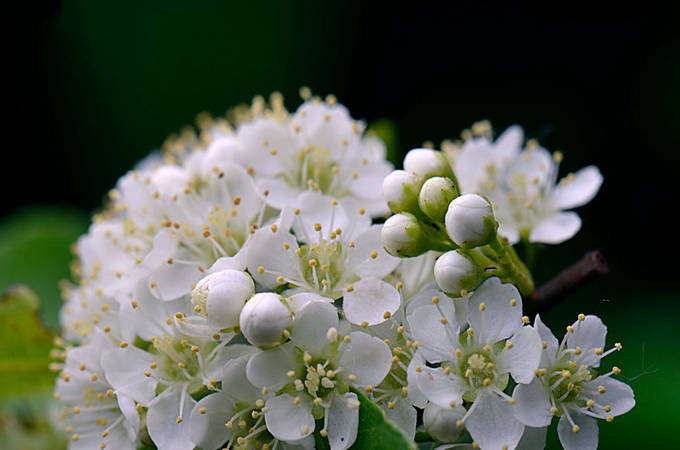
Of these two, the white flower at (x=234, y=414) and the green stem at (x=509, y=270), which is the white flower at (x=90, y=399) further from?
the green stem at (x=509, y=270)

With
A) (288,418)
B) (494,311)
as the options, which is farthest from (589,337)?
(288,418)

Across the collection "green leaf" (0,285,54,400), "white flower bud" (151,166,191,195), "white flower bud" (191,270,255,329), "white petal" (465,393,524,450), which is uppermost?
"white flower bud" (151,166,191,195)

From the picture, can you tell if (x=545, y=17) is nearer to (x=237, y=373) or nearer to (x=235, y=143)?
(x=235, y=143)

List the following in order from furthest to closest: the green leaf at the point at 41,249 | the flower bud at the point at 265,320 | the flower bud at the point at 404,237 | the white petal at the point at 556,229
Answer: the green leaf at the point at 41,249
the white petal at the point at 556,229
the flower bud at the point at 404,237
the flower bud at the point at 265,320

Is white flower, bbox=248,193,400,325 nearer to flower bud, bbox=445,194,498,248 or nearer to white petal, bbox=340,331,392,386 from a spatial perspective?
white petal, bbox=340,331,392,386

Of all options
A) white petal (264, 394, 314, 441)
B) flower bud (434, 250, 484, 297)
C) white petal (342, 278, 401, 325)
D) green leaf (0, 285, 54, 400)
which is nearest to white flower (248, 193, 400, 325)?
white petal (342, 278, 401, 325)

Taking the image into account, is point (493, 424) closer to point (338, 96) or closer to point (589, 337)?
point (589, 337)

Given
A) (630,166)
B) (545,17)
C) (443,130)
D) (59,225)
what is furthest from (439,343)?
(59,225)

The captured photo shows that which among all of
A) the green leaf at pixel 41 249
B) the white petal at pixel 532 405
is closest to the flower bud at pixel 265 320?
the white petal at pixel 532 405
